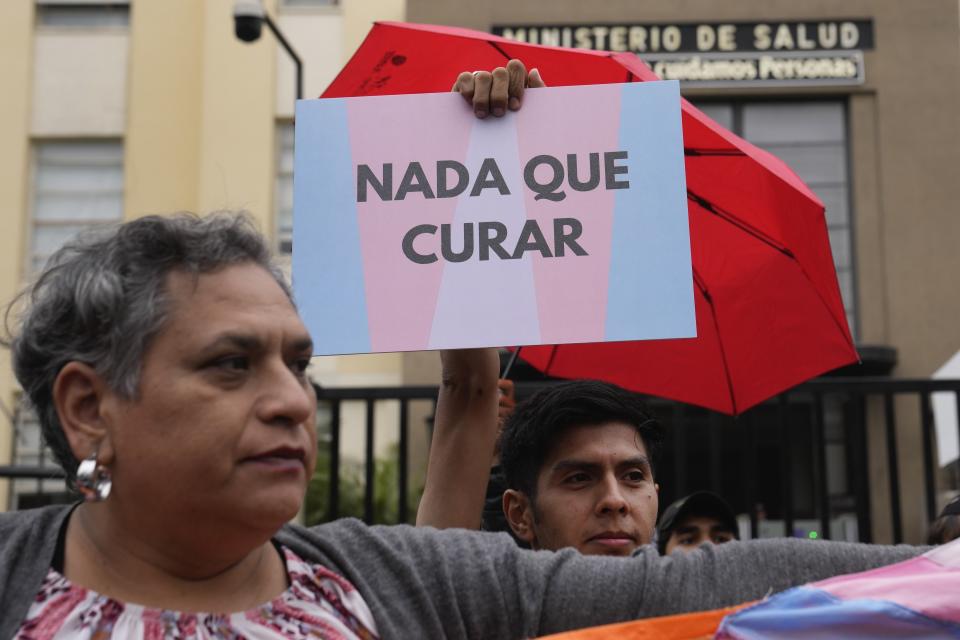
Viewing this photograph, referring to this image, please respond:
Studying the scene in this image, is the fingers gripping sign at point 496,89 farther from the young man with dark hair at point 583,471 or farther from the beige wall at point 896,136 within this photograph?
the beige wall at point 896,136

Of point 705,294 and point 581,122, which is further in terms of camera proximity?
point 705,294

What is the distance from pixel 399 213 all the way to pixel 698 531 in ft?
8.98

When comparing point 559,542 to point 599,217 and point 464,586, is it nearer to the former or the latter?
point 599,217

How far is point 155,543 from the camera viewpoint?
1.76 metres

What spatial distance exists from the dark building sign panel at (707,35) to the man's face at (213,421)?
14751 millimetres

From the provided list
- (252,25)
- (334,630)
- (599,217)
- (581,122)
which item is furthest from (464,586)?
(252,25)

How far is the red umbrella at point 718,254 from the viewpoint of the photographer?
3178mm

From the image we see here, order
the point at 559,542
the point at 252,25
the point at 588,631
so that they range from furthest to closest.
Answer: the point at 252,25, the point at 559,542, the point at 588,631

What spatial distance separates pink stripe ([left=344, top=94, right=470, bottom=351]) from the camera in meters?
2.45

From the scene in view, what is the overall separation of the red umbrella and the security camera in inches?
287

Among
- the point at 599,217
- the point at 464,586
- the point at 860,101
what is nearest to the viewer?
the point at 464,586

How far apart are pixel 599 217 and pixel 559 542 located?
0.84 meters

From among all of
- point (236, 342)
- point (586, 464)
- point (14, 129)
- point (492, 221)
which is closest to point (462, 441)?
point (492, 221)

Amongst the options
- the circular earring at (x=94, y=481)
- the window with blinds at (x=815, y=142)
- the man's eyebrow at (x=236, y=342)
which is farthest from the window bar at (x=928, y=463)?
the window with blinds at (x=815, y=142)
